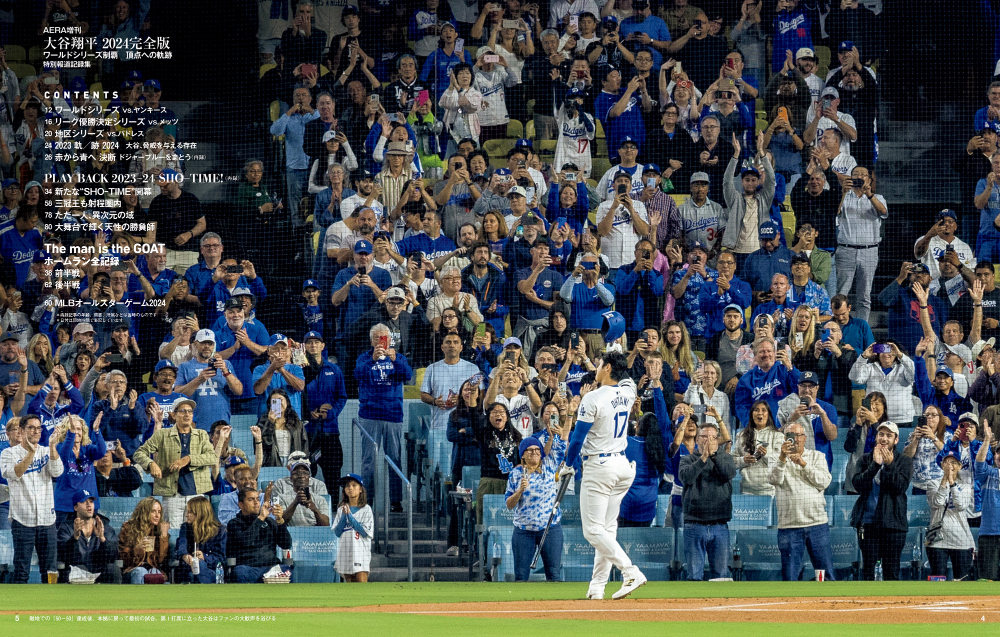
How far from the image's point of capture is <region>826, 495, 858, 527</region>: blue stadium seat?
12008 mm

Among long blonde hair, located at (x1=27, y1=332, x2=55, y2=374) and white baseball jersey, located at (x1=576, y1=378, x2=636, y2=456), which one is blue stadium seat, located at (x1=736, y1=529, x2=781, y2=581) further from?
long blonde hair, located at (x1=27, y1=332, x2=55, y2=374)


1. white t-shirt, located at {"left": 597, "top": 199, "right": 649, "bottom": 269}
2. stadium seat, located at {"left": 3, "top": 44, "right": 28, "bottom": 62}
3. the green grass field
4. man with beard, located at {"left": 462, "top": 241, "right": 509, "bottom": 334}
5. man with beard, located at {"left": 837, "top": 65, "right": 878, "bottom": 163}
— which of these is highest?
stadium seat, located at {"left": 3, "top": 44, "right": 28, "bottom": 62}

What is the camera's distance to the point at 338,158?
15.1 m

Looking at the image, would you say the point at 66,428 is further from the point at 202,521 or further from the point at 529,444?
the point at 529,444

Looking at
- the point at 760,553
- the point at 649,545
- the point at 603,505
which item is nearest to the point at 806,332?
the point at 760,553

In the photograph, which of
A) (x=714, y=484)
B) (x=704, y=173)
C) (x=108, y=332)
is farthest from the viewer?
(x=704, y=173)

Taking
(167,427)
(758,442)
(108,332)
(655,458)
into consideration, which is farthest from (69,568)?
(758,442)

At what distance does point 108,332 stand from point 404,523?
162 inches

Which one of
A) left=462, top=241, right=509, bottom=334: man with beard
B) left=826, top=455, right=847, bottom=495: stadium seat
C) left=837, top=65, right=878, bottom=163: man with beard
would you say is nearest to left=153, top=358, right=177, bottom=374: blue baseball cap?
left=462, top=241, right=509, bottom=334: man with beard

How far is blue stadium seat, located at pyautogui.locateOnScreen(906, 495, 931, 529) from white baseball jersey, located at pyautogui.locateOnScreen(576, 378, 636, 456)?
14.1ft

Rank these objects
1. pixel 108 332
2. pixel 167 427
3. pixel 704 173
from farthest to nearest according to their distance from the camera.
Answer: pixel 704 173, pixel 108 332, pixel 167 427

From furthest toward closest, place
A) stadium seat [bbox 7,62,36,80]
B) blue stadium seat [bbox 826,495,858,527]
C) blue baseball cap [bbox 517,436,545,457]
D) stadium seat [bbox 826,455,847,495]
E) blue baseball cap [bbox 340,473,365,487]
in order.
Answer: stadium seat [bbox 7,62,36,80]
stadium seat [bbox 826,455,847,495]
blue stadium seat [bbox 826,495,858,527]
blue baseball cap [bbox 340,473,365,487]
blue baseball cap [bbox 517,436,545,457]

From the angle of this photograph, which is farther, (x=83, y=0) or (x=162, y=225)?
(x=83, y=0)

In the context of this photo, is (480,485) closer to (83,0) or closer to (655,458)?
(655,458)
